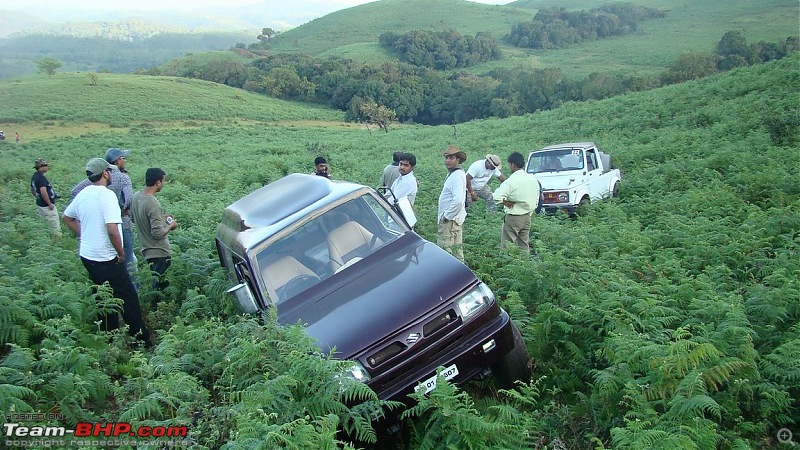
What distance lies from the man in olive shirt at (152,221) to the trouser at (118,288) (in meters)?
1.10

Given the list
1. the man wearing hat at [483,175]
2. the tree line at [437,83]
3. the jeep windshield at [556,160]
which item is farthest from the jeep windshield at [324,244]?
the tree line at [437,83]

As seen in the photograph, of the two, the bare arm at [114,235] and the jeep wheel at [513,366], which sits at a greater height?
the bare arm at [114,235]

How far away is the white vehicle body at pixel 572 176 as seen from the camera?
41.4ft

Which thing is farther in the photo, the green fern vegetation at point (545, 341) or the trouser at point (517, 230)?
the trouser at point (517, 230)

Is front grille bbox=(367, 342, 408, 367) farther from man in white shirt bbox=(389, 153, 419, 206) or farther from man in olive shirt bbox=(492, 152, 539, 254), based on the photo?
man in white shirt bbox=(389, 153, 419, 206)

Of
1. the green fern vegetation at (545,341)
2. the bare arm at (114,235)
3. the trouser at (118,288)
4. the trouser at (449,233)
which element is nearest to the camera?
the green fern vegetation at (545,341)

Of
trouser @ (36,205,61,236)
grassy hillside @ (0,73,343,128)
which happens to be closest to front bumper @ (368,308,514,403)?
trouser @ (36,205,61,236)

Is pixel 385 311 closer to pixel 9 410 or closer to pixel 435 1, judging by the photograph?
pixel 9 410

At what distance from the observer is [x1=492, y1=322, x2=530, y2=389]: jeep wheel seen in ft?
15.4

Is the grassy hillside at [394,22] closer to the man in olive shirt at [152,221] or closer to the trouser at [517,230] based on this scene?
the trouser at [517,230]

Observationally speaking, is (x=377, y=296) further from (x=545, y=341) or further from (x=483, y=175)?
(x=483, y=175)

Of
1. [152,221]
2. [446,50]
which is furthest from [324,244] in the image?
[446,50]

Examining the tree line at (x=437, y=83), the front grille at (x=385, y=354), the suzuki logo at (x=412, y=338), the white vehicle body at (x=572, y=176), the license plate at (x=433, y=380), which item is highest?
the suzuki logo at (x=412, y=338)

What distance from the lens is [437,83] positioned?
8969cm
